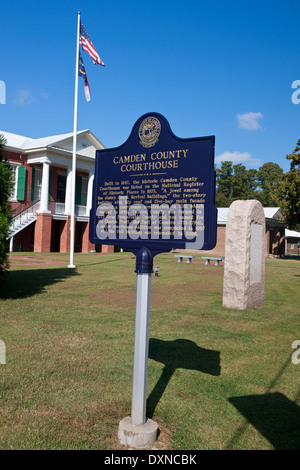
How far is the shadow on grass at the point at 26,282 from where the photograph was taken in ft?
31.7

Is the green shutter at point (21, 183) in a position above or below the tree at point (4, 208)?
above

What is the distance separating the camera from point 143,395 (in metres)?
3.23

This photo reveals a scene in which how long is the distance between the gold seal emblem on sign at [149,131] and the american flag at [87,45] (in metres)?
15.6

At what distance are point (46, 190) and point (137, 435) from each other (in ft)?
82.2

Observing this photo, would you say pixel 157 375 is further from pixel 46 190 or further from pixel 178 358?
pixel 46 190

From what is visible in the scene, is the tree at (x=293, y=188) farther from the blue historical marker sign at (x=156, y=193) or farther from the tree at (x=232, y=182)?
the tree at (x=232, y=182)

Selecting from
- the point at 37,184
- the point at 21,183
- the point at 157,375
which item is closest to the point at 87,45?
the point at 21,183

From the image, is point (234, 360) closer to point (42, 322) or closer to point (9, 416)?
point (9, 416)

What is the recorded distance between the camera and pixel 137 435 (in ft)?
10.0

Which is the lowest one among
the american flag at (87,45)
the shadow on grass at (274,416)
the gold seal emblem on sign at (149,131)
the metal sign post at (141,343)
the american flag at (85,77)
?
the shadow on grass at (274,416)

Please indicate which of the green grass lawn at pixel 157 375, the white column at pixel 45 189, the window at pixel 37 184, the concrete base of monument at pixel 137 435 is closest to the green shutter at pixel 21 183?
the window at pixel 37 184

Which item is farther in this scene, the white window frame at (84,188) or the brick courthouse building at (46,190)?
A: the white window frame at (84,188)

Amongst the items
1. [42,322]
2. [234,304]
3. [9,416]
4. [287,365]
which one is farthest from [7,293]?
[287,365]

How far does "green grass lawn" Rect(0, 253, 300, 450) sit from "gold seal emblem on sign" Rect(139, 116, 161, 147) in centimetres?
272
